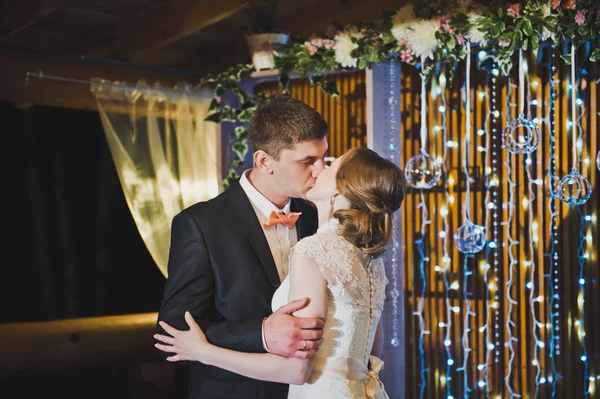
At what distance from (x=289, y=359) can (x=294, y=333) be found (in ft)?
0.31

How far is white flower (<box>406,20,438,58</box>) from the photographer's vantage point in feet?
12.4

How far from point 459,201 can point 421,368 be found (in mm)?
1065

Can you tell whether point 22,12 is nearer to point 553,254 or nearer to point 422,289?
point 422,289

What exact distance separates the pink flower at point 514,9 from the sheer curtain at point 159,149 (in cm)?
241

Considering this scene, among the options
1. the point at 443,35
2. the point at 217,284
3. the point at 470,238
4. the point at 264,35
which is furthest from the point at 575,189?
the point at 264,35

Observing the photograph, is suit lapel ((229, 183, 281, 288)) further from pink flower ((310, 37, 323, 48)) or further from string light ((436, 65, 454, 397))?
string light ((436, 65, 454, 397))

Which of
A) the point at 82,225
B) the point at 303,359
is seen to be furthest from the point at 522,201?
the point at 82,225

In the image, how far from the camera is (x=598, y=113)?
389 cm

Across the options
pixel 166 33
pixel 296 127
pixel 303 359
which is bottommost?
pixel 303 359

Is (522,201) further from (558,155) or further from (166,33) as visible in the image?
(166,33)

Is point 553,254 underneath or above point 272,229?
underneath

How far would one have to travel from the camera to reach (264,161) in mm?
2369

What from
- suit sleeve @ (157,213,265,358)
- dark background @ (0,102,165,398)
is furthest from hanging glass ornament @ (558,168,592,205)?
dark background @ (0,102,165,398)

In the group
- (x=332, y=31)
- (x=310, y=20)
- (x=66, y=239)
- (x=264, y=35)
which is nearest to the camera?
(x=332, y=31)
